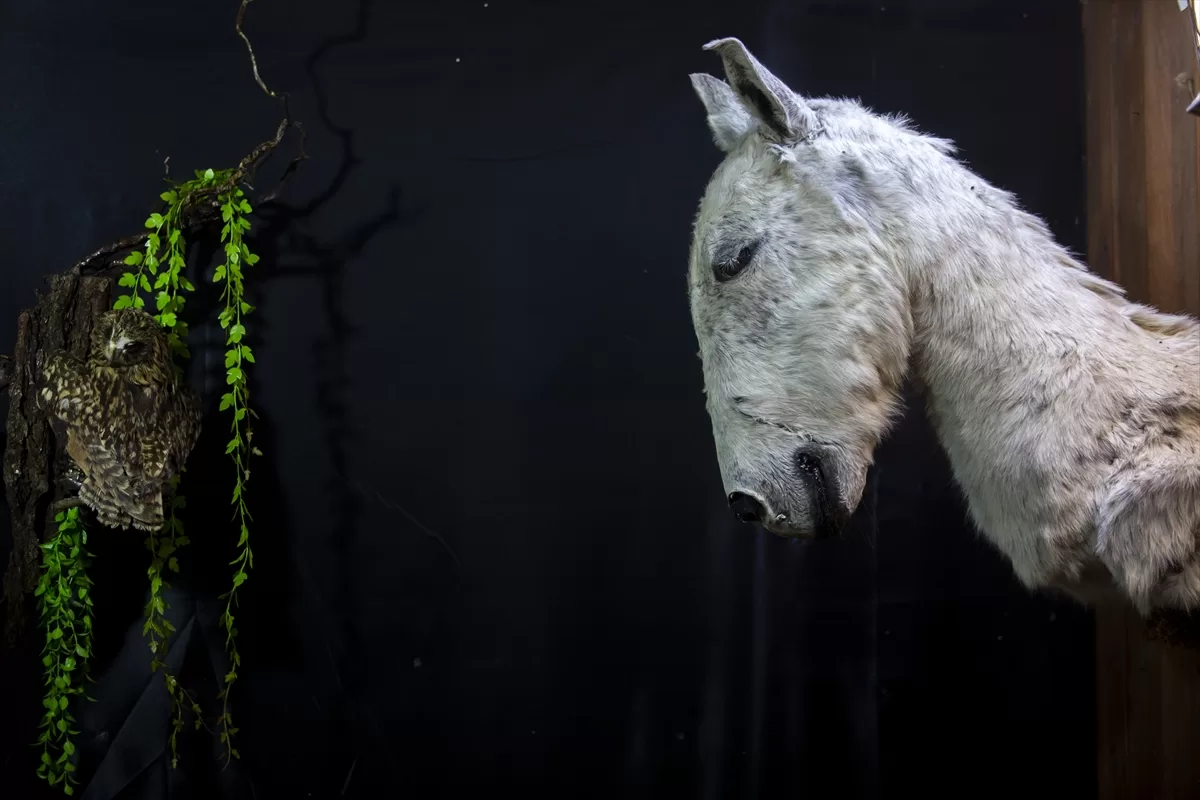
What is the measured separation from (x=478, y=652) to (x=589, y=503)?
0.30m

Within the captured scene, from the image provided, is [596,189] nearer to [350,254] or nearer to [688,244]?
[688,244]

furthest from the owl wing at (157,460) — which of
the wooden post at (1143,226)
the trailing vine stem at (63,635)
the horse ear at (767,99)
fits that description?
the wooden post at (1143,226)

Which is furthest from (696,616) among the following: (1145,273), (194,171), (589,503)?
(194,171)

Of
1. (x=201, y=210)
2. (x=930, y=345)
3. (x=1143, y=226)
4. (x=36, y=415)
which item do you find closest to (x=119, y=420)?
(x=36, y=415)

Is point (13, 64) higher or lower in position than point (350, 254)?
higher

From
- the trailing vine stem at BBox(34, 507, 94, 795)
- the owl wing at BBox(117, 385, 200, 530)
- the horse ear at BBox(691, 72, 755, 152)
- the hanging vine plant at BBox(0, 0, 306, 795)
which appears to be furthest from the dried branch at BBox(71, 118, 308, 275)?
the horse ear at BBox(691, 72, 755, 152)

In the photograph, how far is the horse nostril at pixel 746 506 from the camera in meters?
1.01

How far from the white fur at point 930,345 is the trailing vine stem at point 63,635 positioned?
94 cm

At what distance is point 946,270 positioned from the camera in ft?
3.33

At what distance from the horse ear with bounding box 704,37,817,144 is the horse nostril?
0.44 metres

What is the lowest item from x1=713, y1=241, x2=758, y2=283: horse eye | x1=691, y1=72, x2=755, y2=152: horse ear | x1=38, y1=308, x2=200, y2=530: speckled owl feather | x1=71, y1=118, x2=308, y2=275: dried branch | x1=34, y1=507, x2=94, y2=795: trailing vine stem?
x1=34, y1=507, x2=94, y2=795: trailing vine stem

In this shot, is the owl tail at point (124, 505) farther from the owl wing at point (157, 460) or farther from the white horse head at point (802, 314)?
the white horse head at point (802, 314)

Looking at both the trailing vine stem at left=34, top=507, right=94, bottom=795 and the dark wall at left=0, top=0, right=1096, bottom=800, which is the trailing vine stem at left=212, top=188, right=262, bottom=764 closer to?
the dark wall at left=0, top=0, right=1096, bottom=800

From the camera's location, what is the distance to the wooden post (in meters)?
1.23
